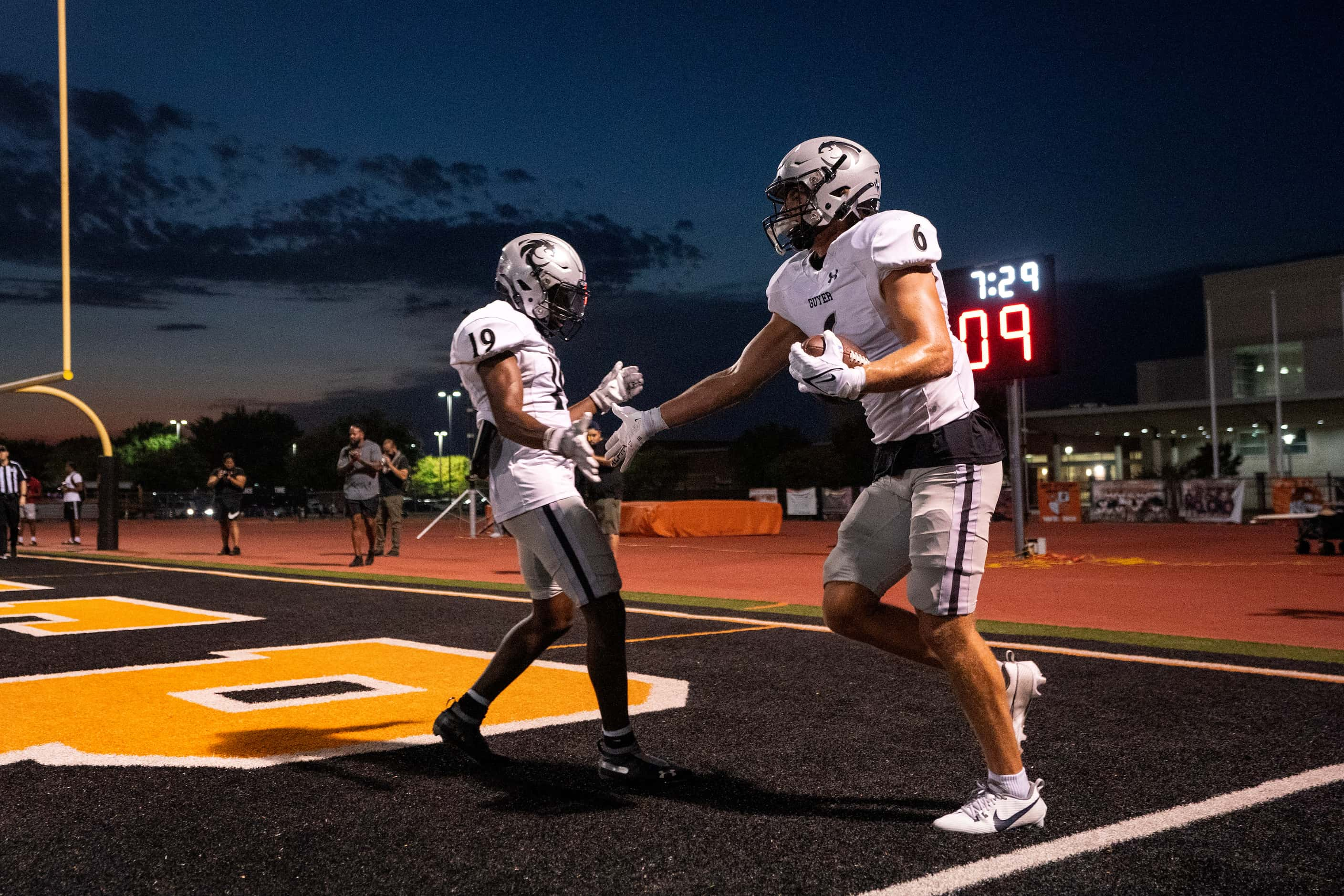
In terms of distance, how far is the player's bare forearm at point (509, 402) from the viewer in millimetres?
3822

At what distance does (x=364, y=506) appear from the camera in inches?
607

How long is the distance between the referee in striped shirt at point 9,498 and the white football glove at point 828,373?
16.4 m

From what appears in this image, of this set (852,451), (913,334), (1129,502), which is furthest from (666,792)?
(852,451)

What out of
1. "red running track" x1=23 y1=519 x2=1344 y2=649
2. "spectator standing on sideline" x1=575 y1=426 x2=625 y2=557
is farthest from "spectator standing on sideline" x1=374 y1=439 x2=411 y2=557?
"spectator standing on sideline" x1=575 y1=426 x2=625 y2=557

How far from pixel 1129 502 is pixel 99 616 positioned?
94.9ft

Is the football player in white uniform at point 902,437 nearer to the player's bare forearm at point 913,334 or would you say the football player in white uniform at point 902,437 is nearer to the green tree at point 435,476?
the player's bare forearm at point 913,334

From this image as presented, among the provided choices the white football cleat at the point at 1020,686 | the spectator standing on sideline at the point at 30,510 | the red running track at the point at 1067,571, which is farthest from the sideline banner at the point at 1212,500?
the white football cleat at the point at 1020,686

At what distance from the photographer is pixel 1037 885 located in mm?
2836

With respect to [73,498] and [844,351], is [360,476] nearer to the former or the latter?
[73,498]

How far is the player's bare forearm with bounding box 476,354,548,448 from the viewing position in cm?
382

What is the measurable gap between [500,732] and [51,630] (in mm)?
5095

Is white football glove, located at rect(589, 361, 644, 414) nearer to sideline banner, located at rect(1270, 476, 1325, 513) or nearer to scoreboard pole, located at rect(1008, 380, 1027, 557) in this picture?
scoreboard pole, located at rect(1008, 380, 1027, 557)

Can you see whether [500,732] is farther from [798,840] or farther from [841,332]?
[841,332]

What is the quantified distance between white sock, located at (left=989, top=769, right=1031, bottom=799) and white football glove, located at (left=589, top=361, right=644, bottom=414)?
5.53 feet
